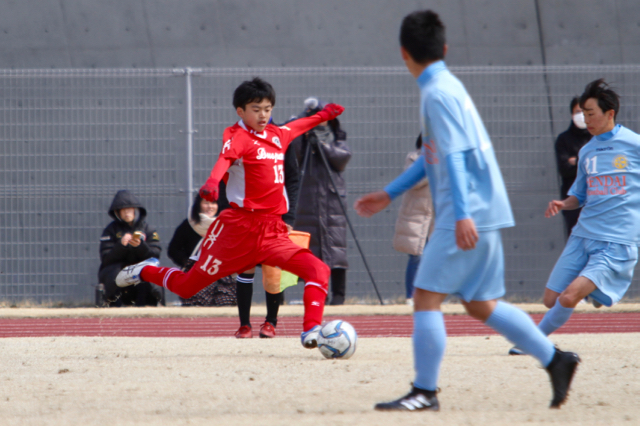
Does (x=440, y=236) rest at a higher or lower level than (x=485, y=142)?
lower

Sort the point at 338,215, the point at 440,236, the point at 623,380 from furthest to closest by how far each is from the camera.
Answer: the point at 338,215, the point at 623,380, the point at 440,236

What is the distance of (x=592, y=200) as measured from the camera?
5.17 meters

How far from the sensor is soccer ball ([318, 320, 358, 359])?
15.6 ft

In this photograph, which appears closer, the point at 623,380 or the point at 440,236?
the point at 440,236

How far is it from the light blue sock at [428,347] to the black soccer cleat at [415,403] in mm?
26

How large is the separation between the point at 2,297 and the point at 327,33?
16.7 feet

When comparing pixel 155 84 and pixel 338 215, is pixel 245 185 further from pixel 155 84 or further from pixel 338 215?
pixel 155 84

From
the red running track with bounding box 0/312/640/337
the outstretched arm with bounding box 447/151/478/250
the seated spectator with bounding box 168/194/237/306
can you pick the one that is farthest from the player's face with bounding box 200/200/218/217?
the outstretched arm with bounding box 447/151/478/250

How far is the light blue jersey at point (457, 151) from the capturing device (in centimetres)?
310

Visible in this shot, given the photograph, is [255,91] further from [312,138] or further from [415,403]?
[312,138]

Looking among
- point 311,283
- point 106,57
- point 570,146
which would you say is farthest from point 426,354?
point 106,57

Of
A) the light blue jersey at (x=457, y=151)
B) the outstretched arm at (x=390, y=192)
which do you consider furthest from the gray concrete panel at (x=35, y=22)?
the light blue jersey at (x=457, y=151)

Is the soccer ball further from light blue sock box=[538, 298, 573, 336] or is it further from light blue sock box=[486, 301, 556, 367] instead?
light blue sock box=[486, 301, 556, 367]

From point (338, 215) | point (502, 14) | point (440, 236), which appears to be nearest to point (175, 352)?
point (440, 236)
